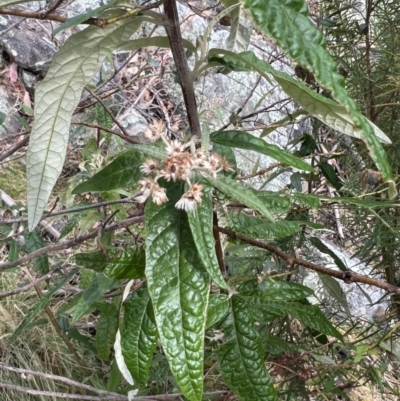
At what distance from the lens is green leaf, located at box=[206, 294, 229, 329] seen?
642mm

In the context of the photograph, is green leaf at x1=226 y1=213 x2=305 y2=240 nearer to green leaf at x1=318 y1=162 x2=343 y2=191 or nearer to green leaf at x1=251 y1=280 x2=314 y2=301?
green leaf at x1=251 y1=280 x2=314 y2=301

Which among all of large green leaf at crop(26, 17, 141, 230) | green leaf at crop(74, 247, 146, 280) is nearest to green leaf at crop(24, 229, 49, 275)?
green leaf at crop(74, 247, 146, 280)

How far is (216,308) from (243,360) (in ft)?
0.27

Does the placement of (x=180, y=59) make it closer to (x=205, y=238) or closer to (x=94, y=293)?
(x=205, y=238)

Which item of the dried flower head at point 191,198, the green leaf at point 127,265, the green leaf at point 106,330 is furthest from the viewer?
the green leaf at point 106,330

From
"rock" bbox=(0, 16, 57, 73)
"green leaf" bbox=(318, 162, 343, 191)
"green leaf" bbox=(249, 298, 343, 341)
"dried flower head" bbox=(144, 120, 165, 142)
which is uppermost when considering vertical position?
"rock" bbox=(0, 16, 57, 73)

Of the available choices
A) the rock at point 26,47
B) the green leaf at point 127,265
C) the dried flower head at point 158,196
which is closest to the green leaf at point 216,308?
the green leaf at point 127,265

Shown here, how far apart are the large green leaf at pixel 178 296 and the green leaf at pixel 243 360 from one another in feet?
0.51

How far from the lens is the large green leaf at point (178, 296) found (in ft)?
1.67

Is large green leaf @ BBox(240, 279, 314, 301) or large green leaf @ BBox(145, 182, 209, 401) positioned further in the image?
large green leaf @ BBox(240, 279, 314, 301)

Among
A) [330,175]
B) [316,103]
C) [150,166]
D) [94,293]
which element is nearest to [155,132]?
[150,166]

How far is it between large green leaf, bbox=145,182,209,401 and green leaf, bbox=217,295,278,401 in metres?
0.16

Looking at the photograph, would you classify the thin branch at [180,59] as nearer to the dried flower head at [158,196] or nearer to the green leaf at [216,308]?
the dried flower head at [158,196]

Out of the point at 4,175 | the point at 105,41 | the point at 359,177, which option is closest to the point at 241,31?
the point at 105,41
